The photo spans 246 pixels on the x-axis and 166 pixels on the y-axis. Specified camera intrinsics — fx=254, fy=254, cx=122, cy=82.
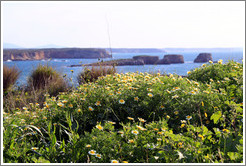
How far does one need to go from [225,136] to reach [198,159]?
342 millimetres

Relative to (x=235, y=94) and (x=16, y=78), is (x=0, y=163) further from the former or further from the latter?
(x=16, y=78)

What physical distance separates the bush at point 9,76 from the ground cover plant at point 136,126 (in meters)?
3.78

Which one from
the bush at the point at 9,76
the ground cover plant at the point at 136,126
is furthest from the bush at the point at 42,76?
the ground cover plant at the point at 136,126

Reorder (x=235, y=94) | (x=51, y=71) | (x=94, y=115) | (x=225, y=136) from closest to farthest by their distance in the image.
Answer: (x=225, y=136)
(x=94, y=115)
(x=235, y=94)
(x=51, y=71)

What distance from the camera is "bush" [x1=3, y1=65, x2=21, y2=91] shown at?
6.29 meters

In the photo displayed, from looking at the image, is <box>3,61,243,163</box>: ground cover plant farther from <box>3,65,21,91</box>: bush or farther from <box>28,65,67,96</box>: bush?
<box>3,65,21,91</box>: bush

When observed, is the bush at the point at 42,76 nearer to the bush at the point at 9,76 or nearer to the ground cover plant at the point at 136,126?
the bush at the point at 9,76

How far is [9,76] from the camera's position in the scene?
21.0 ft

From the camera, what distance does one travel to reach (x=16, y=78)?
6.63 m

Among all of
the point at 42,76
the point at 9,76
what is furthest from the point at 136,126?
the point at 9,76

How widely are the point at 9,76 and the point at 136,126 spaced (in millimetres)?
5379

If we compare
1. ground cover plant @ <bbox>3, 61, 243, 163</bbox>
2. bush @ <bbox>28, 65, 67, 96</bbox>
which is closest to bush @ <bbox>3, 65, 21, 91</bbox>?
bush @ <bbox>28, 65, 67, 96</bbox>

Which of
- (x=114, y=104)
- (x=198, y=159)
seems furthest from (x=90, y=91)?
(x=198, y=159)

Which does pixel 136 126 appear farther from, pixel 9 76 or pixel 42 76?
pixel 9 76
